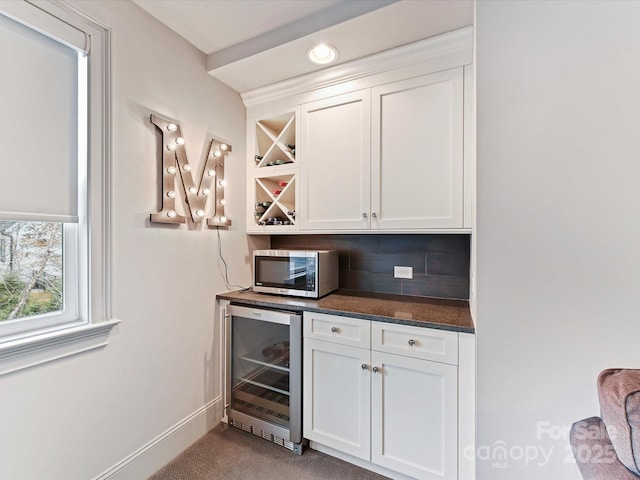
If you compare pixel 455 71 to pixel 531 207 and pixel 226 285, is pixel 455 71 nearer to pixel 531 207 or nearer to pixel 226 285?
pixel 531 207

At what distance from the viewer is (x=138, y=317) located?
1517 millimetres

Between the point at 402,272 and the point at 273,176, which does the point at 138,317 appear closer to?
the point at 273,176

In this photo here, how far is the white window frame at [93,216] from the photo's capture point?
1240 mm

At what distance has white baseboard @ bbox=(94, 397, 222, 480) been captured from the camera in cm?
144

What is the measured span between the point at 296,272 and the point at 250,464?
1146mm

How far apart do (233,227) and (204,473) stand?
1.51m

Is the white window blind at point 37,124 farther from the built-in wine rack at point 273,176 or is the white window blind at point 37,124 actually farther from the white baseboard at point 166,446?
the white baseboard at point 166,446

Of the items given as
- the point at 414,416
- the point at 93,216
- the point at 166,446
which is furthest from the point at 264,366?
the point at 93,216

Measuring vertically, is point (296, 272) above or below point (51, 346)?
above

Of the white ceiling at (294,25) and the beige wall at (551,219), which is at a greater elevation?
the white ceiling at (294,25)

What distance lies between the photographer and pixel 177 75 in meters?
1.72

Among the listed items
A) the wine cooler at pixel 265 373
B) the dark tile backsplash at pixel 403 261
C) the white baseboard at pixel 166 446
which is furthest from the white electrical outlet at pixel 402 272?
the white baseboard at pixel 166 446

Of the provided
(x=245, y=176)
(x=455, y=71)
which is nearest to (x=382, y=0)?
(x=455, y=71)

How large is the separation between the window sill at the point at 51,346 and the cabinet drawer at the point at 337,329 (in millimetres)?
995
